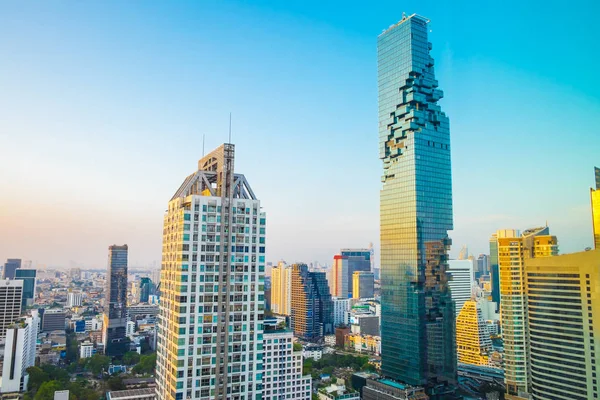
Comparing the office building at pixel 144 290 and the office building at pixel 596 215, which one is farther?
the office building at pixel 144 290

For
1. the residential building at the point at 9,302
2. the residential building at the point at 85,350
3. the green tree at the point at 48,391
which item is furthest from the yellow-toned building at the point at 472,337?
the residential building at the point at 9,302

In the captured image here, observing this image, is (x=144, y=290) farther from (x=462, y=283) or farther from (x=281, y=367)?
(x=281, y=367)

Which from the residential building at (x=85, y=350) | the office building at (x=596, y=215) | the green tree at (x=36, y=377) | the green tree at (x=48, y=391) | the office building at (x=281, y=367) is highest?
the office building at (x=596, y=215)

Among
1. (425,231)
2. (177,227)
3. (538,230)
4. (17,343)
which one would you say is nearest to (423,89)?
(425,231)

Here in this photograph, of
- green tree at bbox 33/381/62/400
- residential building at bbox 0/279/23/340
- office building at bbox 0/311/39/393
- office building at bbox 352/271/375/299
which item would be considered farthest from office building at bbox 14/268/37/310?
office building at bbox 352/271/375/299

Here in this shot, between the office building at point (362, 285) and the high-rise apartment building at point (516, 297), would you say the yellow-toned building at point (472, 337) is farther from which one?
the office building at point (362, 285)

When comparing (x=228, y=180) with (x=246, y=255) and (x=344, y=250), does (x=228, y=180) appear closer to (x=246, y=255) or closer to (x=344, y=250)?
(x=246, y=255)

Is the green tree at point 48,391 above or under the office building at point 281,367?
under
